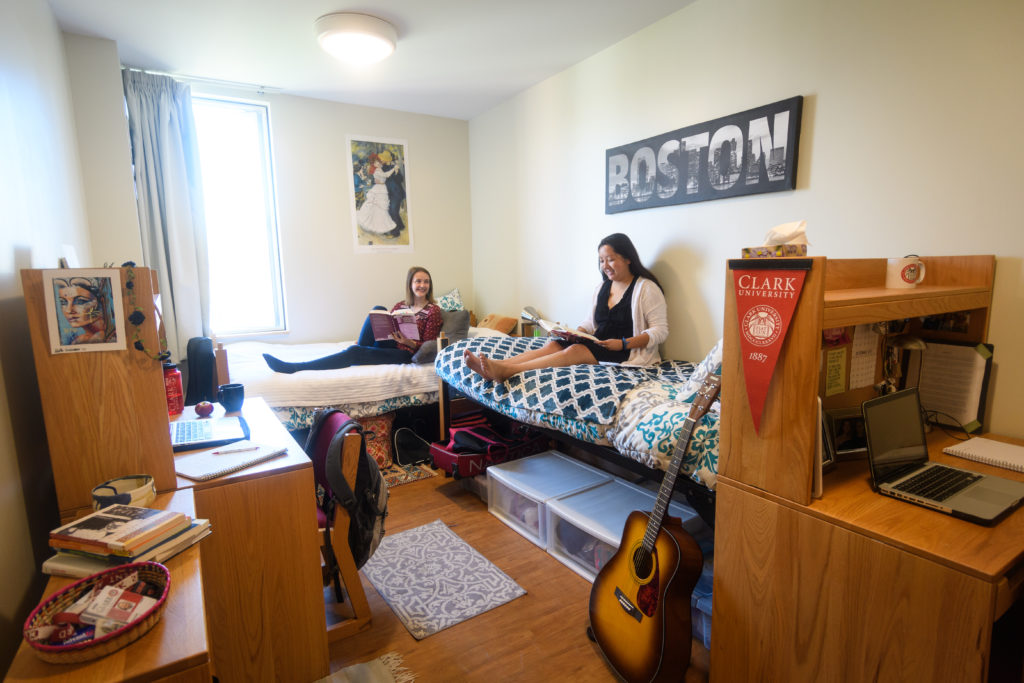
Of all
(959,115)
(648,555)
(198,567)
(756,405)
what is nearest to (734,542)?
Answer: (648,555)

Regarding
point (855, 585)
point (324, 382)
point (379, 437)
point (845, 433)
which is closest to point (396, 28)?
point (324, 382)

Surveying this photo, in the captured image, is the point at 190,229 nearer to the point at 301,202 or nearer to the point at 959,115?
the point at 301,202

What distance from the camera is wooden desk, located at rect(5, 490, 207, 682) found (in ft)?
2.33

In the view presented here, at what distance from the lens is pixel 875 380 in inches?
63.6

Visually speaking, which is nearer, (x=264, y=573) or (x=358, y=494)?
(x=264, y=573)

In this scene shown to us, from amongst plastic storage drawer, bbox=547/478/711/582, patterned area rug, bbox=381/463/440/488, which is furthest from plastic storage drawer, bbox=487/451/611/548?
patterned area rug, bbox=381/463/440/488

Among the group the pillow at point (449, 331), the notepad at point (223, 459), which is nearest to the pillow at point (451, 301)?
the pillow at point (449, 331)

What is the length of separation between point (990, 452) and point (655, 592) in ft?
3.43

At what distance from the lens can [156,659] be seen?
734 millimetres

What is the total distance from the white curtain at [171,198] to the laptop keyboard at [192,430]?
2.06m

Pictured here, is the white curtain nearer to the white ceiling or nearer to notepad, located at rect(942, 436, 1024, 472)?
the white ceiling

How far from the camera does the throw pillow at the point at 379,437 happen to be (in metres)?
3.28

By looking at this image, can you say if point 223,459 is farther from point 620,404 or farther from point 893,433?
point 893,433

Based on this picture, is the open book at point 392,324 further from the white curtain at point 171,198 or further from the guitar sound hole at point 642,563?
the guitar sound hole at point 642,563
